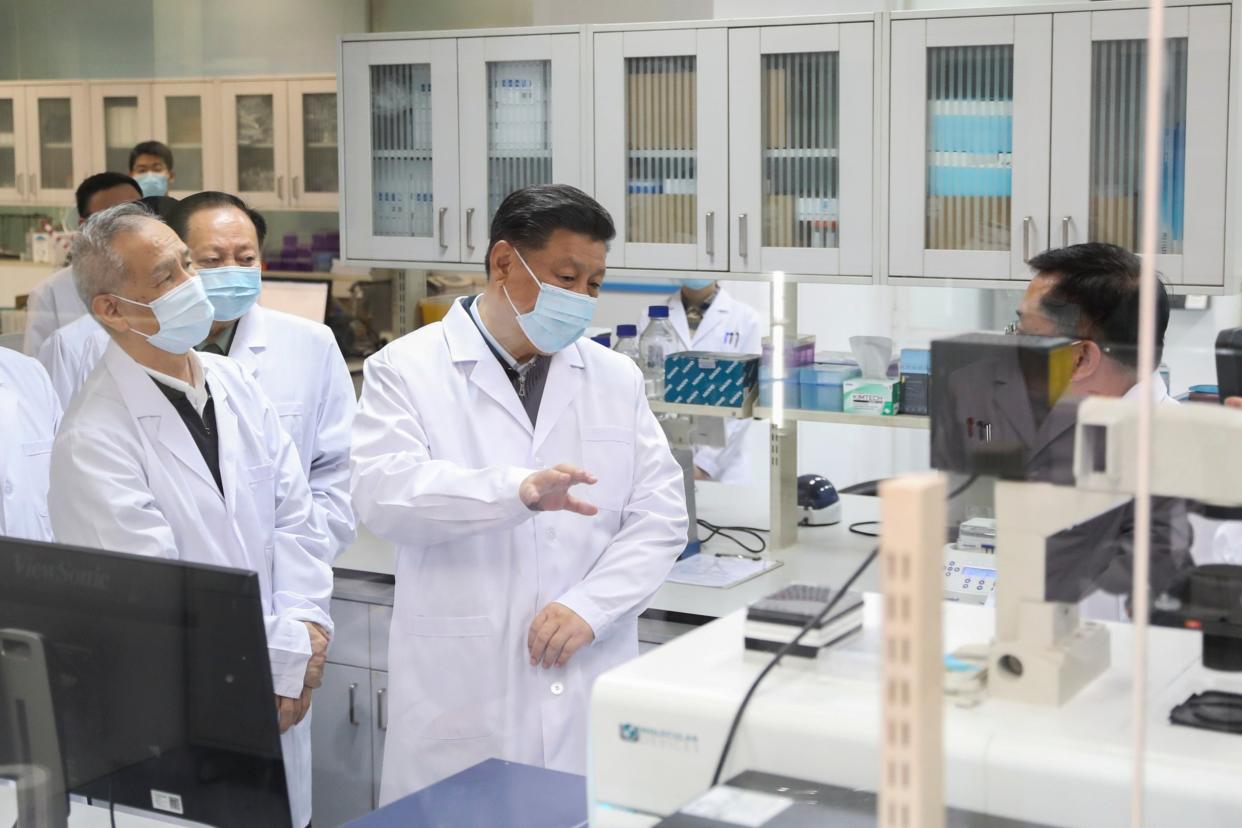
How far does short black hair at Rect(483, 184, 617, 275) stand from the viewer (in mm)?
2160

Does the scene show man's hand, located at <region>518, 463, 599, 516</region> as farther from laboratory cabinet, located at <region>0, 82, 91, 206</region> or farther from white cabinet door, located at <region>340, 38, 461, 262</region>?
laboratory cabinet, located at <region>0, 82, 91, 206</region>

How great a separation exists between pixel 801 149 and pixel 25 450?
1.71 meters

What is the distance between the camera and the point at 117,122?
3.51 metres

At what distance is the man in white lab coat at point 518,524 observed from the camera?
83.0 inches

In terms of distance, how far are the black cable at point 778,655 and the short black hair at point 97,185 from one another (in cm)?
276

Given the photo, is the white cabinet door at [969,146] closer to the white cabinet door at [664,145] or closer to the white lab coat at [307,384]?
the white cabinet door at [664,145]

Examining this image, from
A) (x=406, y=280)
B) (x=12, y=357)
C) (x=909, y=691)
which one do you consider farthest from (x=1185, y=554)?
(x=406, y=280)

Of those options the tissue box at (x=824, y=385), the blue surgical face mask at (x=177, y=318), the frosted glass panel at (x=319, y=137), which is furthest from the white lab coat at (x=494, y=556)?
the frosted glass panel at (x=319, y=137)

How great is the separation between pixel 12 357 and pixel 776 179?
1.68m

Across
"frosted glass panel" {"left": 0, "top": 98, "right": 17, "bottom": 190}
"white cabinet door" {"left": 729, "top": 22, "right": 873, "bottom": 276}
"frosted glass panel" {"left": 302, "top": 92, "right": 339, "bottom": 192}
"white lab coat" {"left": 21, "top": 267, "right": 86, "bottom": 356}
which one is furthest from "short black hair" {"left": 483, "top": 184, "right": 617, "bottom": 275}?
"frosted glass panel" {"left": 0, "top": 98, "right": 17, "bottom": 190}

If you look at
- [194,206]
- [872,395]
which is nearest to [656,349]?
[872,395]

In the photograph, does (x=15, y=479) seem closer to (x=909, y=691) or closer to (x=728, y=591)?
(x=728, y=591)

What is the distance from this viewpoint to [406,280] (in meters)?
3.65

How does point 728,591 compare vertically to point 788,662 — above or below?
below
